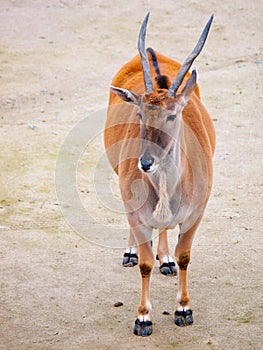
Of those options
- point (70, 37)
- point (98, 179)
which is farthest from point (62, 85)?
point (98, 179)

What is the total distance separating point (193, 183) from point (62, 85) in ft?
17.2

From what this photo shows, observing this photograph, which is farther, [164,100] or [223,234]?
[223,234]

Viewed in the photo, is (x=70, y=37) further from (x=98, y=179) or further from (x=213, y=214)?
(x=213, y=214)

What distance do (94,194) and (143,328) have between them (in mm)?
2310

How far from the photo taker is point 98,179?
645cm

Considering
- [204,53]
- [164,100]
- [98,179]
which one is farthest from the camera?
[204,53]

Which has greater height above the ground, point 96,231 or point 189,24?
point 189,24

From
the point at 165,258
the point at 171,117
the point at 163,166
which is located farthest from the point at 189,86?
the point at 165,258

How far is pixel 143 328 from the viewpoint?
160 inches

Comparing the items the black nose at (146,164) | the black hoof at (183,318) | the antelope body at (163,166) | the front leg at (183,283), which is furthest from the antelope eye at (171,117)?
the black hoof at (183,318)

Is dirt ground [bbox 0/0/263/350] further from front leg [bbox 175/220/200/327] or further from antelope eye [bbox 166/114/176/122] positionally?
antelope eye [bbox 166/114/176/122]

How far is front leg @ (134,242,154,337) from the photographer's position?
4.06 metres

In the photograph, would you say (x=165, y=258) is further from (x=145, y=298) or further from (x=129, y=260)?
(x=145, y=298)

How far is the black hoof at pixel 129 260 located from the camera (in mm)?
5004
